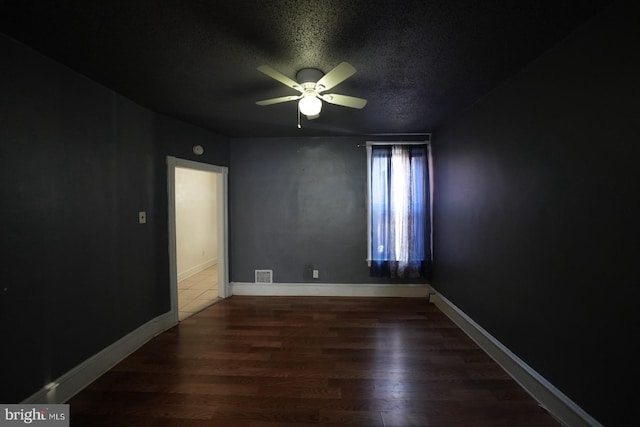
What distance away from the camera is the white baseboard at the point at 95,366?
1.72 m

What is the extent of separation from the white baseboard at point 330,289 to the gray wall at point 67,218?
4.50 ft

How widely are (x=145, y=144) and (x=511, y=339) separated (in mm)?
3817

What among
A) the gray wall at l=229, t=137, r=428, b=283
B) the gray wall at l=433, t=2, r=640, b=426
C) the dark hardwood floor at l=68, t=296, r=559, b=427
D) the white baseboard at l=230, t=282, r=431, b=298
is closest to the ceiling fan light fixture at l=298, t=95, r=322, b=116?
the gray wall at l=433, t=2, r=640, b=426

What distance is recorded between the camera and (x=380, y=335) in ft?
8.92

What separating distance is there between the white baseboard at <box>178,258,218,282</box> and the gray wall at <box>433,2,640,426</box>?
15.5ft

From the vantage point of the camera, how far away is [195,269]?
5230 mm

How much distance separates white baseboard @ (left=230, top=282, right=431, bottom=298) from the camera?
381 centimetres

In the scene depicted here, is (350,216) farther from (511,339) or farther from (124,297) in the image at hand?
(124,297)

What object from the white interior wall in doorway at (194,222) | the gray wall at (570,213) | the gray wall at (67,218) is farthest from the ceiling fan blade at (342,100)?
the white interior wall in doorway at (194,222)

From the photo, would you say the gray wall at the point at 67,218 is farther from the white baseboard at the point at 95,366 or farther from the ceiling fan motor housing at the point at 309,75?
the ceiling fan motor housing at the point at 309,75

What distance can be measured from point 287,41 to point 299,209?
100 inches

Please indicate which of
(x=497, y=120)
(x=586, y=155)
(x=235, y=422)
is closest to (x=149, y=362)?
(x=235, y=422)

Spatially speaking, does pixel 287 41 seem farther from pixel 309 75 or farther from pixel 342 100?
pixel 342 100

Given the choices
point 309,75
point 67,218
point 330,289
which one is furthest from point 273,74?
point 330,289
